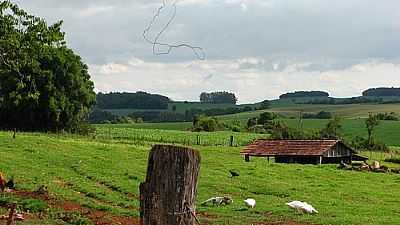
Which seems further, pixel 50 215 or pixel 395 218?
pixel 395 218

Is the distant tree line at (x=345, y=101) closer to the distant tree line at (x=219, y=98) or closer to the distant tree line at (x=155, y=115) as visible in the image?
the distant tree line at (x=219, y=98)

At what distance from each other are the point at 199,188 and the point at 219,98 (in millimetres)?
138097

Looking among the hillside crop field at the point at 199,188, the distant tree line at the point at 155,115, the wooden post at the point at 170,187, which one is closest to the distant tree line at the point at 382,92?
the distant tree line at the point at 155,115

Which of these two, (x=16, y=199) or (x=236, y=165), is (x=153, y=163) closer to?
(x=16, y=199)

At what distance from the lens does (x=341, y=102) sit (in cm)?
15975

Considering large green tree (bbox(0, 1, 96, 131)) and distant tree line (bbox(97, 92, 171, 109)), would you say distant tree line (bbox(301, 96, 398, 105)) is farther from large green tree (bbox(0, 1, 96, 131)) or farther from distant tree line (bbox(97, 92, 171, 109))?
large green tree (bbox(0, 1, 96, 131))

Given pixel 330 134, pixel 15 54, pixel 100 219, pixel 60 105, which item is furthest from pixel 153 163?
pixel 330 134

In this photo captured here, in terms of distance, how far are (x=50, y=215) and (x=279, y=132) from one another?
6657 centimetres

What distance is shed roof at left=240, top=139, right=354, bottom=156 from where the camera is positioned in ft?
200

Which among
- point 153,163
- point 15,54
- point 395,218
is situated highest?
point 15,54

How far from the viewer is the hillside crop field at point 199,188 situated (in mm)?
22641

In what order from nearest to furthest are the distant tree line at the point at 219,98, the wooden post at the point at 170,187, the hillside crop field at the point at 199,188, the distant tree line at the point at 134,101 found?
the wooden post at the point at 170,187
the hillside crop field at the point at 199,188
the distant tree line at the point at 134,101
the distant tree line at the point at 219,98

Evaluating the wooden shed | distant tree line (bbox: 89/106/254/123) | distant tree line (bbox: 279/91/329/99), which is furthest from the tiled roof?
distant tree line (bbox: 279/91/329/99)

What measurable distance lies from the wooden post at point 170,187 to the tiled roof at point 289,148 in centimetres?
5587
